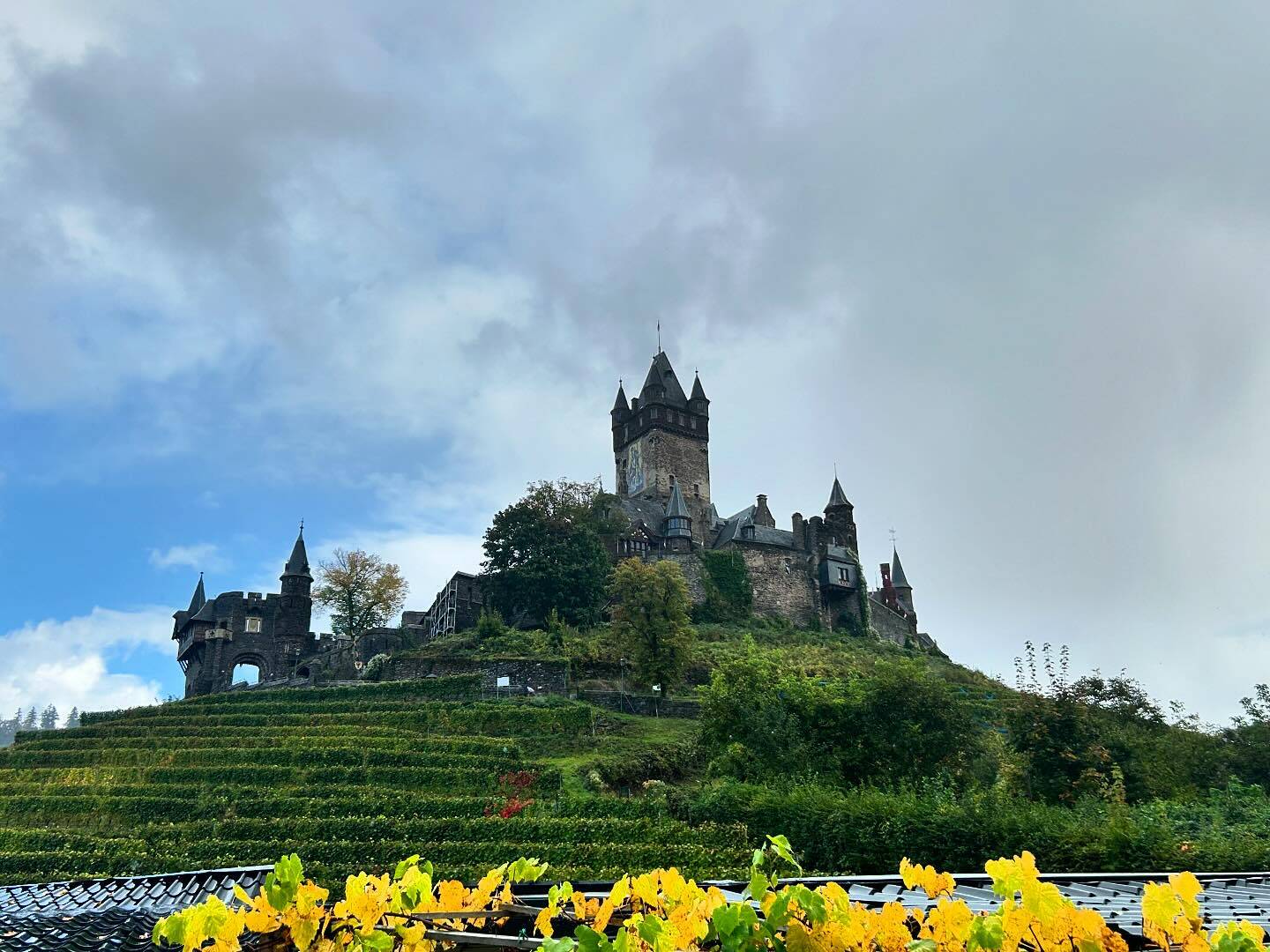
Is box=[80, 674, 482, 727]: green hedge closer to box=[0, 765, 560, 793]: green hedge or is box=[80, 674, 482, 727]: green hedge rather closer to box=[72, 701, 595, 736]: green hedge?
box=[72, 701, 595, 736]: green hedge

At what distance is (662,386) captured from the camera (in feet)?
236

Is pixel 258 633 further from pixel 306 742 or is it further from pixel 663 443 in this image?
pixel 663 443

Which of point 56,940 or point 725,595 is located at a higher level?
point 725,595

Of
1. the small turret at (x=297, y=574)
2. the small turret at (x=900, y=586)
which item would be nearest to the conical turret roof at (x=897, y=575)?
the small turret at (x=900, y=586)

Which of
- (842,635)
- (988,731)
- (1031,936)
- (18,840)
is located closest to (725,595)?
(842,635)

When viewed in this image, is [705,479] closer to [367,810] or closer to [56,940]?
[367,810]

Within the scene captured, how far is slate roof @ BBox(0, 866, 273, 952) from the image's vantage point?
294 inches

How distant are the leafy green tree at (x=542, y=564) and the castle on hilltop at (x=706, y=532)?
18.3 ft

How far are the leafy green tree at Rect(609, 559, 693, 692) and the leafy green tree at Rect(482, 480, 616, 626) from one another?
27.3 feet

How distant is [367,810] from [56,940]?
19.7m

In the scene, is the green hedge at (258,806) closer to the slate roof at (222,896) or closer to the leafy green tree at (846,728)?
the leafy green tree at (846,728)

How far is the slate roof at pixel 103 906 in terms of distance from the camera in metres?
7.47

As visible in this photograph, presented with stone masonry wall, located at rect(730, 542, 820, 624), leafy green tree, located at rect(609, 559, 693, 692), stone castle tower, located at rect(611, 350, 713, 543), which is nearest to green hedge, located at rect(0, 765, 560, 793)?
leafy green tree, located at rect(609, 559, 693, 692)

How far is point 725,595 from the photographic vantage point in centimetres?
5869
